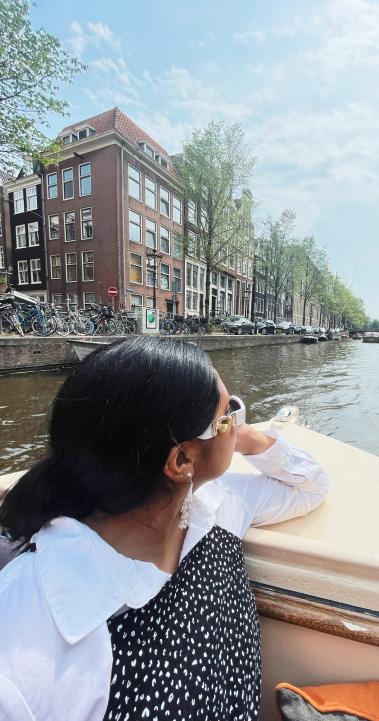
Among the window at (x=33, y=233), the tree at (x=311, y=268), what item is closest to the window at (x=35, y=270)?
the window at (x=33, y=233)

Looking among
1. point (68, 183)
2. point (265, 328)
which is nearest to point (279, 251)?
point (265, 328)

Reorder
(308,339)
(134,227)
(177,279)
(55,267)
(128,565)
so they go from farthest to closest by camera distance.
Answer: (308,339) < (177,279) < (55,267) < (134,227) < (128,565)

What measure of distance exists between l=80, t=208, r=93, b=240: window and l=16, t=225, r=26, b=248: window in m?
5.07

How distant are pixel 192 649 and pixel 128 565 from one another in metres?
0.17

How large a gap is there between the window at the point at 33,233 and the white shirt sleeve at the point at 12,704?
25.6m

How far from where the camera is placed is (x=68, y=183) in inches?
840

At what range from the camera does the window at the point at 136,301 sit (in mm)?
20747

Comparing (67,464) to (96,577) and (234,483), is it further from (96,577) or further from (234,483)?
(234,483)

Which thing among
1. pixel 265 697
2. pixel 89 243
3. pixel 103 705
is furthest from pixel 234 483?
pixel 89 243

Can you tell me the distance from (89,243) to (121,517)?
22174 millimetres

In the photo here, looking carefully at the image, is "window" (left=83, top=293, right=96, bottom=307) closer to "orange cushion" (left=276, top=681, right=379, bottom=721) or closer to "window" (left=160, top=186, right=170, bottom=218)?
"window" (left=160, top=186, right=170, bottom=218)

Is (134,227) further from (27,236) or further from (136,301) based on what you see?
(27,236)

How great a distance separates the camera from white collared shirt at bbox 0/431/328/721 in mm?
417

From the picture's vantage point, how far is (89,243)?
2092cm
